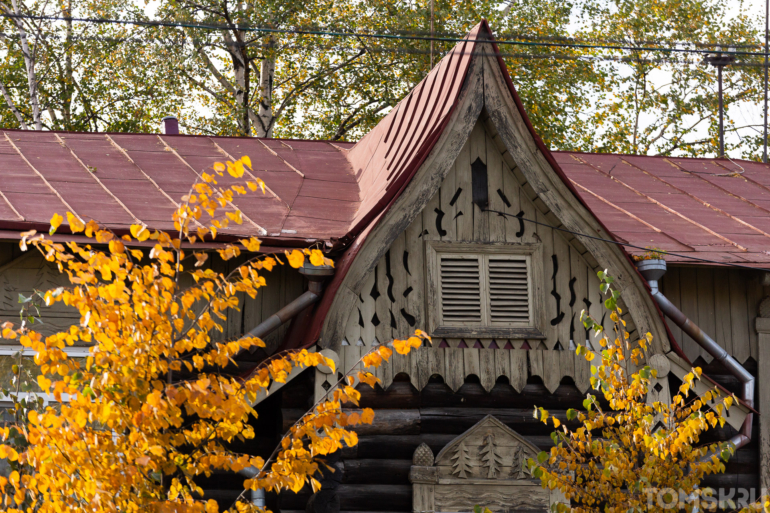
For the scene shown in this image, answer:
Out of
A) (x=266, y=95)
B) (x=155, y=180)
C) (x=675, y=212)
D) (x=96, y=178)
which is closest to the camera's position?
(x=96, y=178)

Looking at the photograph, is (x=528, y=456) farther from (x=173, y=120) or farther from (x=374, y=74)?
(x=374, y=74)

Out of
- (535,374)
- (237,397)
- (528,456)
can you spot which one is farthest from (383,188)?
(237,397)

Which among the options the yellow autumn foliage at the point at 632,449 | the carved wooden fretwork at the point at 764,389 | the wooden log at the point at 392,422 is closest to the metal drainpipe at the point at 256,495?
the wooden log at the point at 392,422

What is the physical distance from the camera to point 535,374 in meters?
8.01

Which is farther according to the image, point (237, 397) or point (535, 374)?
point (535, 374)

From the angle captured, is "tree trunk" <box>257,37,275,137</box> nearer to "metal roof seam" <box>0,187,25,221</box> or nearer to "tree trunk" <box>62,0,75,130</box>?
"tree trunk" <box>62,0,75,130</box>

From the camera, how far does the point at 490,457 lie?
7.84 m

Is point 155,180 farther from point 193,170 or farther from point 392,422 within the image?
point 392,422

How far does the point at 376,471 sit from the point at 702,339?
327cm

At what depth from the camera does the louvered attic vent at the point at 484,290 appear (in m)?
8.09

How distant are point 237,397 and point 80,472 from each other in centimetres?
87

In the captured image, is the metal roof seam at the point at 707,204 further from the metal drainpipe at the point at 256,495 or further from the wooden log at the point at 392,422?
the metal drainpipe at the point at 256,495

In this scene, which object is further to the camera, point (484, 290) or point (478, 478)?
point (484, 290)

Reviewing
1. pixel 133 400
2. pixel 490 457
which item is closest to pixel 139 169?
pixel 490 457
